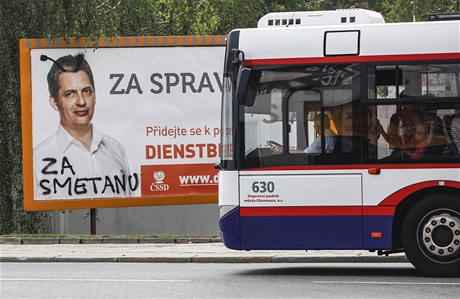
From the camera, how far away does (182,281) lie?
49.7 ft

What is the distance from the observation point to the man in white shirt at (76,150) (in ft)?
80.6

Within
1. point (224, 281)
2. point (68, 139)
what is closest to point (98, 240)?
point (68, 139)

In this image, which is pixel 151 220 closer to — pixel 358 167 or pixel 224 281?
pixel 224 281

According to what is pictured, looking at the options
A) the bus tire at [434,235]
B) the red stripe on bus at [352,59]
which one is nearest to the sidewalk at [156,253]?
the bus tire at [434,235]

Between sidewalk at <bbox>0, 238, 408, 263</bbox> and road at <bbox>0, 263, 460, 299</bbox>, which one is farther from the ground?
road at <bbox>0, 263, 460, 299</bbox>

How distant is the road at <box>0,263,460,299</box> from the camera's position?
13.5m

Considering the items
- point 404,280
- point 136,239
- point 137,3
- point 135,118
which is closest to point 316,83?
point 404,280

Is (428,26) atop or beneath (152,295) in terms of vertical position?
atop

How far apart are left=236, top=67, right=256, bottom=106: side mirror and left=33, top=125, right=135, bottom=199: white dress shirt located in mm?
9305

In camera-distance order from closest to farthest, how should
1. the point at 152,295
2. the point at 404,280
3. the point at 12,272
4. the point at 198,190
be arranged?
1. the point at 152,295
2. the point at 404,280
3. the point at 12,272
4. the point at 198,190

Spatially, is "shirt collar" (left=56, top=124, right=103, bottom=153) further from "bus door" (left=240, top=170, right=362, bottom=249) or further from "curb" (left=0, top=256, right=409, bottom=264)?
"bus door" (left=240, top=170, right=362, bottom=249)

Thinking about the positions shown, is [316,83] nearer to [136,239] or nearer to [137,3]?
[136,239]

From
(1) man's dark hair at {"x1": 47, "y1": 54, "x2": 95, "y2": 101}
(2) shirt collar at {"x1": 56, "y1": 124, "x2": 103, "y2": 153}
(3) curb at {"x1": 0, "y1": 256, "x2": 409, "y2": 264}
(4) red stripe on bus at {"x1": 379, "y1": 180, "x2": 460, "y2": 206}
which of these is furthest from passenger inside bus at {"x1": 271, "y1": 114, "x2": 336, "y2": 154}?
(1) man's dark hair at {"x1": 47, "y1": 54, "x2": 95, "y2": 101}

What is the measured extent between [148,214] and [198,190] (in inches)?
106
